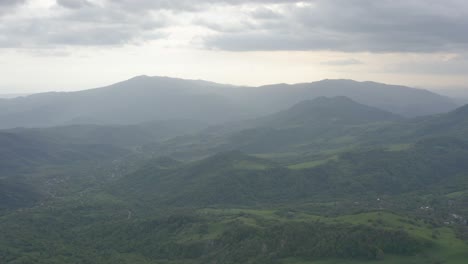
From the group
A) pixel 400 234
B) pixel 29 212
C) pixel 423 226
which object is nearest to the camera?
pixel 400 234

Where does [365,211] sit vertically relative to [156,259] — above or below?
above

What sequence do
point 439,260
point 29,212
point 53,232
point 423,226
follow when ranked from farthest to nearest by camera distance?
1. point 29,212
2. point 53,232
3. point 423,226
4. point 439,260

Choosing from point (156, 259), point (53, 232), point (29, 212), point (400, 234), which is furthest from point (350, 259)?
point (29, 212)

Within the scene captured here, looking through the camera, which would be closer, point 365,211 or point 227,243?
point 227,243

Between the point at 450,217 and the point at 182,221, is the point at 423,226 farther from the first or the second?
the point at 182,221

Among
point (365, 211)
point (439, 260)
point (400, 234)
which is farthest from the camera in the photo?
point (365, 211)

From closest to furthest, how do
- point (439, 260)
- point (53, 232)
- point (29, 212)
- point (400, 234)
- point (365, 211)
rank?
point (439, 260), point (400, 234), point (365, 211), point (53, 232), point (29, 212)

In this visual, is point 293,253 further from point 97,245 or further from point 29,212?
point 29,212

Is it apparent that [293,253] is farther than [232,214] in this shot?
No

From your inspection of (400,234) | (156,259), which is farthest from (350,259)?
(156,259)
